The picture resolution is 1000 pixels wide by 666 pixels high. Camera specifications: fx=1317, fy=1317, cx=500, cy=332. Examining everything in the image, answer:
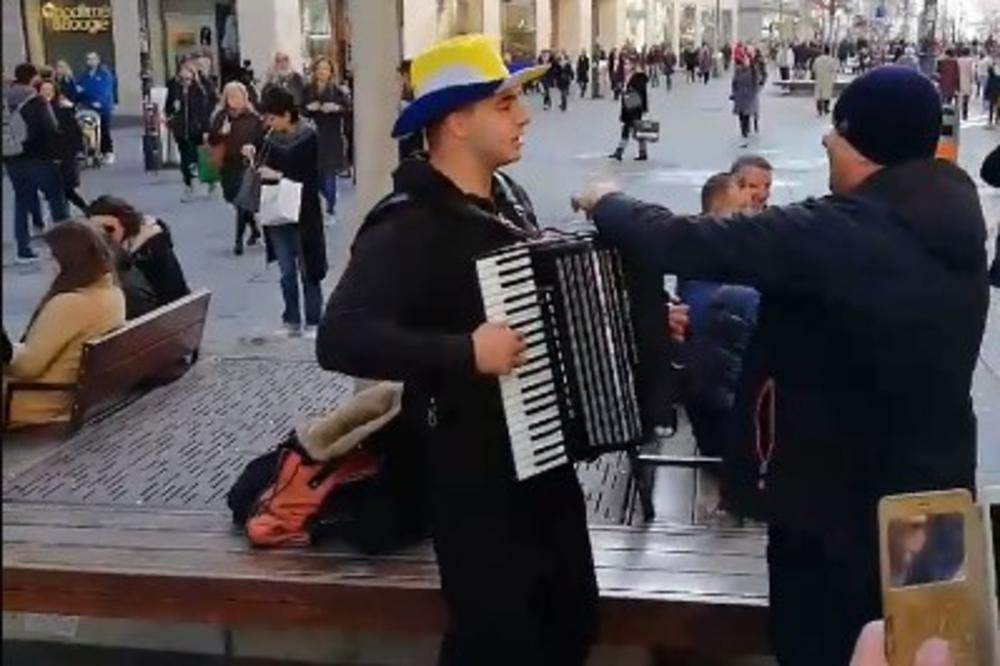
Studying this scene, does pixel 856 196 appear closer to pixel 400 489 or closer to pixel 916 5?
pixel 400 489

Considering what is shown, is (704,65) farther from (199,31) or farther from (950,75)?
(950,75)

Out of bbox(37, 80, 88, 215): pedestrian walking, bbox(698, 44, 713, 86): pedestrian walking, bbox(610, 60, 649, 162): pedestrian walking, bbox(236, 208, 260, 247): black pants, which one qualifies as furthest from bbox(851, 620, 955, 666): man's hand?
bbox(698, 44, 713, 86): pedestrian walking

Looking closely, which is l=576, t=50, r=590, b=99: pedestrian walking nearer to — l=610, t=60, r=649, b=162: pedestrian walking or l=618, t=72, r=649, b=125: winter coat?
l=618, t=72, r=649, b=125: winter coat

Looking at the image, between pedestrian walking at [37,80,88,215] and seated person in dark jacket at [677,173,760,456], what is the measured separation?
386 inches

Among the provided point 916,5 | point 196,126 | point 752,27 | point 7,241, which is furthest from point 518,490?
point 752,27

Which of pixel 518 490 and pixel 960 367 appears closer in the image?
pixel 960 367

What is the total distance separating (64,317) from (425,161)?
324 centimetres

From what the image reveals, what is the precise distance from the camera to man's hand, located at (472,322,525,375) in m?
2.53

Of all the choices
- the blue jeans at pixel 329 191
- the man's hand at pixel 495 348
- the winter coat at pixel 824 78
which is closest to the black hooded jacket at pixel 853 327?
the man's hand at pixel 495 348

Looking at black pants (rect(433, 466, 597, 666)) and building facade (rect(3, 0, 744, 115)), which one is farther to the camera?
building facade (rect(3, 0, 744, 115))

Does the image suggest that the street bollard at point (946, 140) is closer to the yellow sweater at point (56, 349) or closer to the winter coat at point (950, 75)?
the yellow sweater at point (56, 349)

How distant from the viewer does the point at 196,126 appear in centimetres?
1706

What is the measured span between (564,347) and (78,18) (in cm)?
3224

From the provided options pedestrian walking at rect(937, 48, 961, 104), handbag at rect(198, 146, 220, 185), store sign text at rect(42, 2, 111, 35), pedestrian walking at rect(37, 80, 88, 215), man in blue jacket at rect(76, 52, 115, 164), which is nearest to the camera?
pedestrian walking at rect(37, 80, 88, 215)
